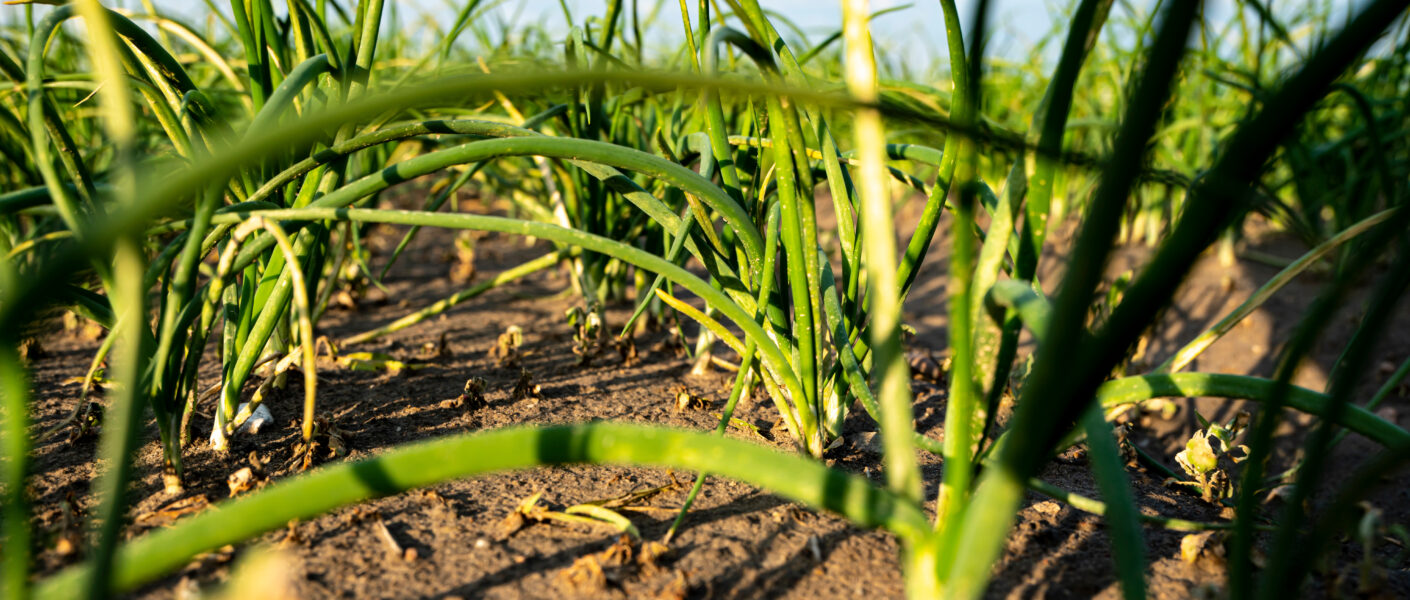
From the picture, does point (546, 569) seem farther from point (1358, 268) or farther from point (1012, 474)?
point (1358, 268)

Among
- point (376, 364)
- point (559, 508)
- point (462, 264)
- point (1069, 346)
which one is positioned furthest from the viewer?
point (462, 264)

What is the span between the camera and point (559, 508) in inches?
31.7

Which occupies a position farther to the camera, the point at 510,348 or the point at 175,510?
the point at 510,348

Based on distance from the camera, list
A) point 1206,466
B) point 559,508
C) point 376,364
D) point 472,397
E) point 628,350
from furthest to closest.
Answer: point 628,350, point 376,364, point 472,397, point 1206,466, point 559,508

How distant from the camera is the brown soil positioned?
0.68 meters

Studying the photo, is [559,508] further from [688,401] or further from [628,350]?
[628,350]

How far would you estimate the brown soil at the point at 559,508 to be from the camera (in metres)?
0.68

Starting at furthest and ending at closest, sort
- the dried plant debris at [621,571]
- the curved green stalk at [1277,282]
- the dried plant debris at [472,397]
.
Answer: the dried plant debris at [472,397], the curved green stalk at [1277,282], the dried plant debris at [621,571]

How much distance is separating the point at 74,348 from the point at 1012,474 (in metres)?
1.56

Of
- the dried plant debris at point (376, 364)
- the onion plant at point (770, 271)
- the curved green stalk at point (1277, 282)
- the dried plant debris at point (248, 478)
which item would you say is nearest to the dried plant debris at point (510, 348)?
the dried plant debris at point (376, 364)

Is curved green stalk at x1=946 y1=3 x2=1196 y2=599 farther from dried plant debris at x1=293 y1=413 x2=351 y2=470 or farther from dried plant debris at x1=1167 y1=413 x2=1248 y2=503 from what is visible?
dried plant debris at x1=293 y1=413 x2=351 y2=470

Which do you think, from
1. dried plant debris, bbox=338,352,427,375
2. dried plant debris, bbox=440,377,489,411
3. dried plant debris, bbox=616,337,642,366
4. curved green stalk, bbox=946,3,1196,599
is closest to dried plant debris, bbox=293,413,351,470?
dried plant debris, bbox=440,377,489,411

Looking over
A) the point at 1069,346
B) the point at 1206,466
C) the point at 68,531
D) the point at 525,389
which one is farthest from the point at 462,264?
the point at 1069,346

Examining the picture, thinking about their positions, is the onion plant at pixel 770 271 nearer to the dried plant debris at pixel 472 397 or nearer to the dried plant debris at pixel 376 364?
the dried plant debris at pixel 376 364
